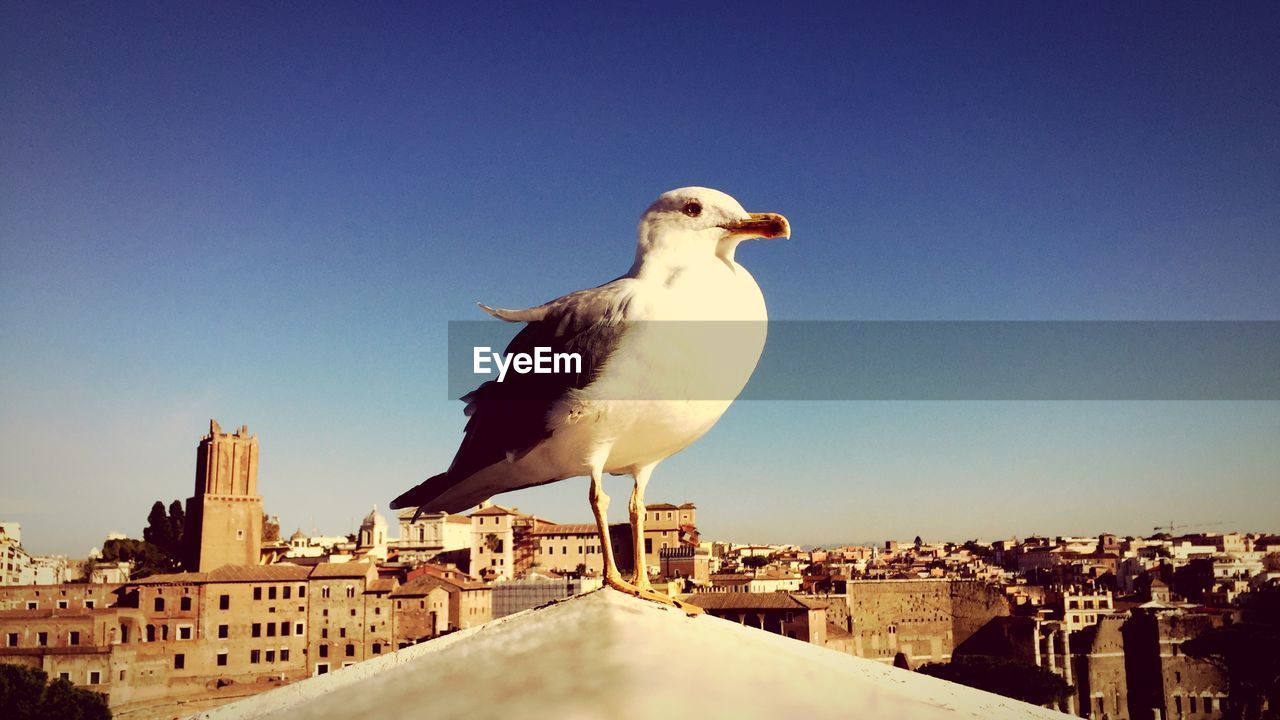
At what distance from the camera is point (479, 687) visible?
167cm

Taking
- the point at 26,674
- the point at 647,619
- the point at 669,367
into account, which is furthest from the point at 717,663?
the point at 26,674

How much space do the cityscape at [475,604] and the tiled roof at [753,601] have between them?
118 mm

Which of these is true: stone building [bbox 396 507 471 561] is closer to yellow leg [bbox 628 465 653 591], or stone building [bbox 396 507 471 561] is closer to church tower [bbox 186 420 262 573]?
church tower [bbox 186 420 262 573]

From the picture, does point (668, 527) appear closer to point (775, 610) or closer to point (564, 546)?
point (564, 546)

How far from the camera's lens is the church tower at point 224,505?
46375 millimetres

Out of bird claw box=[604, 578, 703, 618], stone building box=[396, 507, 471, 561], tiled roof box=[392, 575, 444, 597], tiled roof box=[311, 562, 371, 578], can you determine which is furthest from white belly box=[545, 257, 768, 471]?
stone building box=[396, 507, 471, 561]

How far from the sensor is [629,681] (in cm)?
162

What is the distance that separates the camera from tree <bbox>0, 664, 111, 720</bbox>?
22.9m

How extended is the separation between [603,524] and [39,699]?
26.2 meters

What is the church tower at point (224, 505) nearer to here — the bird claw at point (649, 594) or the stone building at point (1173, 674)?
the stone building at point (1173, 674)

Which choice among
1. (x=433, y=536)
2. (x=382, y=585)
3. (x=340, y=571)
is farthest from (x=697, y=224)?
(x=433, y=536)

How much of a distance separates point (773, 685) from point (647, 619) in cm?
42

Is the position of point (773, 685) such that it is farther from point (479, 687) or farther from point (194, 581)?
point (194, 581)

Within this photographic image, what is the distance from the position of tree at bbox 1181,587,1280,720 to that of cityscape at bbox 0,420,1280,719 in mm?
414
